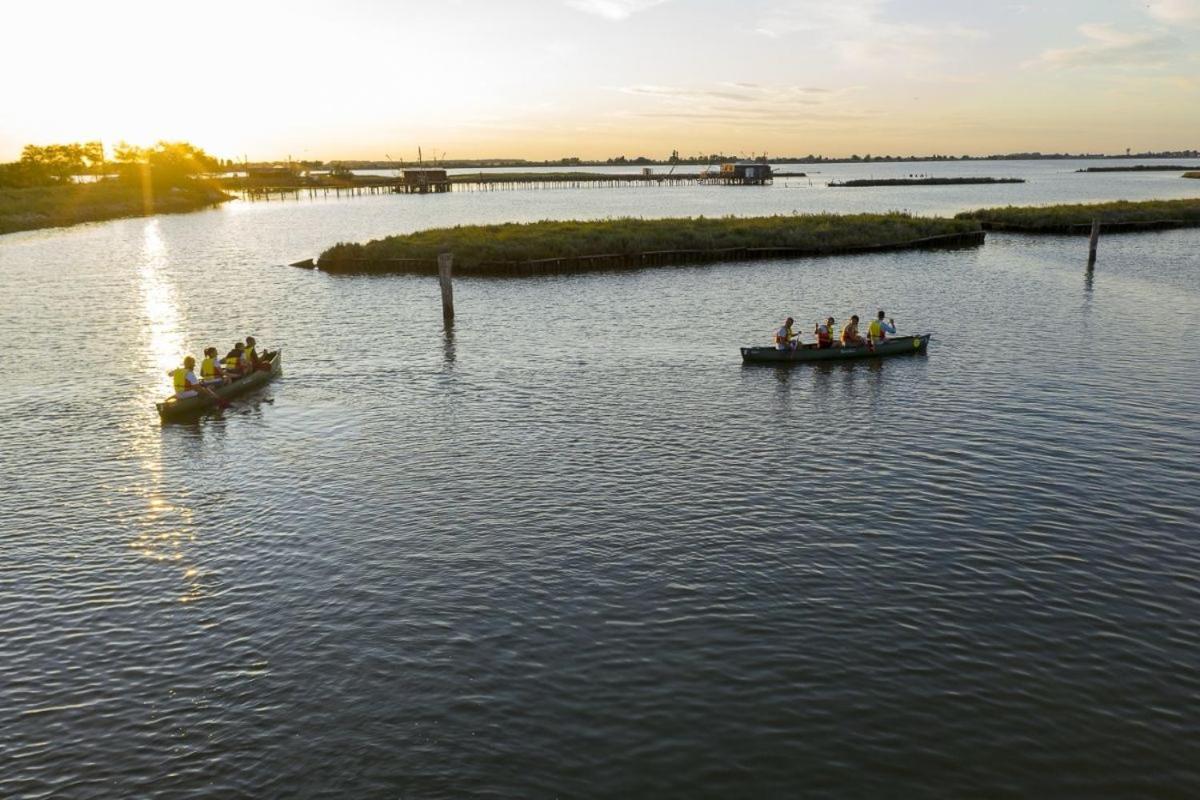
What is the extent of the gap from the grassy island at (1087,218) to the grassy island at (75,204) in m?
148

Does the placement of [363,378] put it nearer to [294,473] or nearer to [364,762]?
[294,473]

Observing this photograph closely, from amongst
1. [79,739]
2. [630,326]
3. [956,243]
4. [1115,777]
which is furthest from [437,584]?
[956,243]

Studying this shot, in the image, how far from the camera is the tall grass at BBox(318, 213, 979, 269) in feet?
256

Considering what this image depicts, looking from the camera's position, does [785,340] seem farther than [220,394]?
Yes

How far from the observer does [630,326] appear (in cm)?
5238

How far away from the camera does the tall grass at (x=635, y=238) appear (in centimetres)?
7794

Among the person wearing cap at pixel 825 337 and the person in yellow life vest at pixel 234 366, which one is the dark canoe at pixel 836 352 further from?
the person in yellow life vest at pixel 234 366

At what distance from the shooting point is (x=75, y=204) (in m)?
160

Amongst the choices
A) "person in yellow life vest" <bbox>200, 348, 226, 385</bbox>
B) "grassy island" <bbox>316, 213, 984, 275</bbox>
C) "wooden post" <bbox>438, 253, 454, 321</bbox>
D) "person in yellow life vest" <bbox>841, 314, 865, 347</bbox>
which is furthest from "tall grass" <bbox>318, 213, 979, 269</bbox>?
"person in yellow life vest" <bbox>200, 348, 226, 385</bbox>

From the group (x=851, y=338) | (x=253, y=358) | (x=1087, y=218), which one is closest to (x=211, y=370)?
(x=253, y=358)

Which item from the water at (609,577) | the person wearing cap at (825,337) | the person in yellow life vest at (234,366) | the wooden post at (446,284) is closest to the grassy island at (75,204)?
the wooden post at (446,284)

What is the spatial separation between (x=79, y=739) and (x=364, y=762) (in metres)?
5.38

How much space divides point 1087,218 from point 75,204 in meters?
173

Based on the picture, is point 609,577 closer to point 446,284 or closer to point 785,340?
point 785,340
